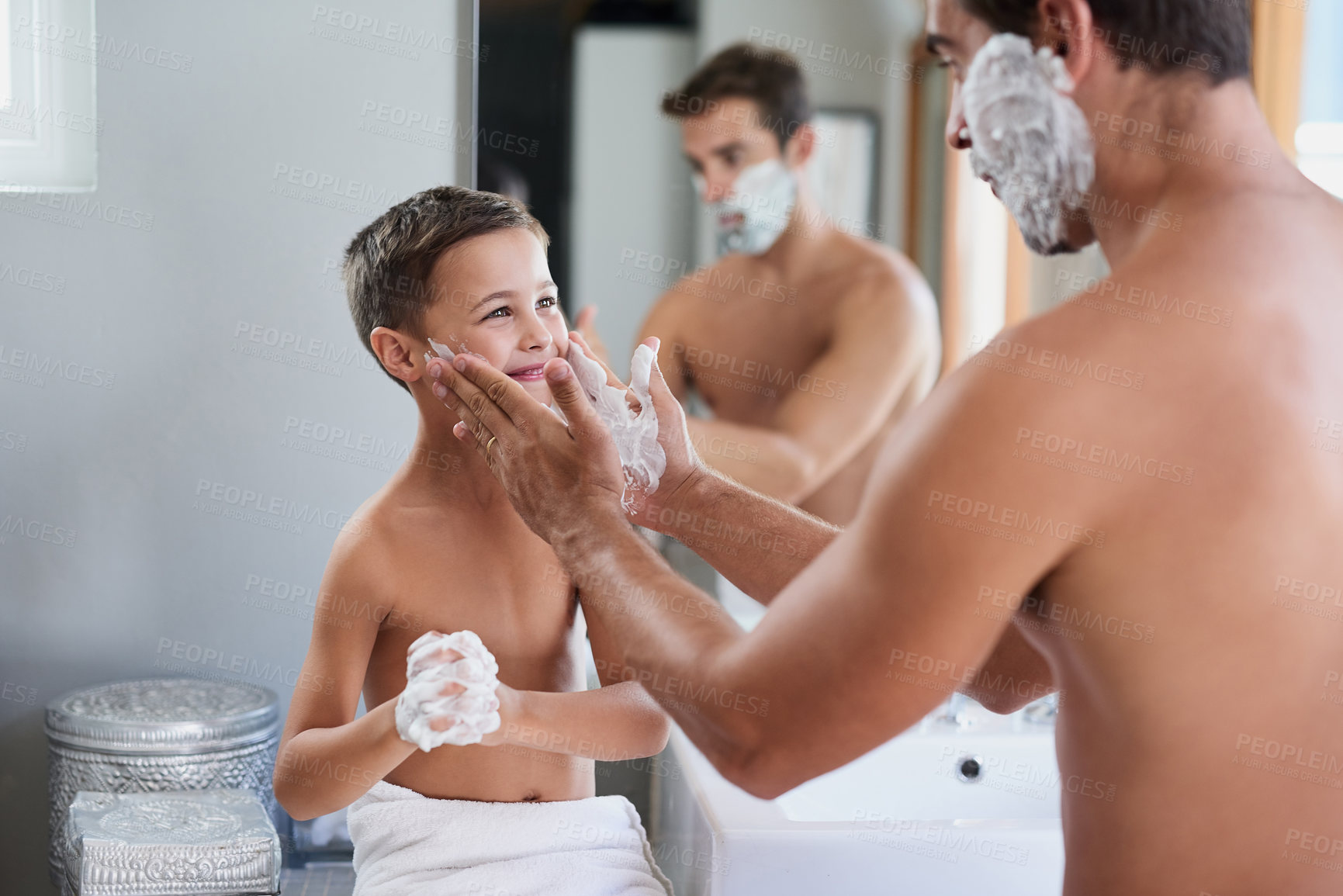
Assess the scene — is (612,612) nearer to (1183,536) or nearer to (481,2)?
(1183,536)

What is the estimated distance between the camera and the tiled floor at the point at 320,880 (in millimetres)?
1432

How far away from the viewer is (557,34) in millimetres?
1512

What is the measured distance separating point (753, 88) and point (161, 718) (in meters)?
1.10

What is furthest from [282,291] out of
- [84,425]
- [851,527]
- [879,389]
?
[851,527]

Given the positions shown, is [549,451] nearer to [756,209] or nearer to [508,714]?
[508,714]

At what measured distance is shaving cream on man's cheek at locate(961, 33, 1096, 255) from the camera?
0.75 metres

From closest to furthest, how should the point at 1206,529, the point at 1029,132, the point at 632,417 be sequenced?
1. the point at 1206,529
2. the point at 1029,132
3. the point at 632,417

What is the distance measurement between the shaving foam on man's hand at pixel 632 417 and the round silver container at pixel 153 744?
587 mm

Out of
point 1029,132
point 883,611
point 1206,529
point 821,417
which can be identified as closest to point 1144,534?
point 1206,529

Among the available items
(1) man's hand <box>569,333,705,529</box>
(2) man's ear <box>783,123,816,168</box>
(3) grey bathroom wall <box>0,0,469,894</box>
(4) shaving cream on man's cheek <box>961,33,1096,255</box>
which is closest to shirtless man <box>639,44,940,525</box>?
(2) man's ear <box>783,123,816,168</box>

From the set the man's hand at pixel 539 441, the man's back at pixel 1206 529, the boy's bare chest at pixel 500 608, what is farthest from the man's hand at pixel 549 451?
the man's back at pixel 1206 529

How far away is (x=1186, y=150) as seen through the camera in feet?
2.39

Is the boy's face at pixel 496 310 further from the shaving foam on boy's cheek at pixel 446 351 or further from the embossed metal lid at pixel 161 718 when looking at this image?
the embossed metal lid at pixel 161 718

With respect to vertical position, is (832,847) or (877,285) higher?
(877,285)
